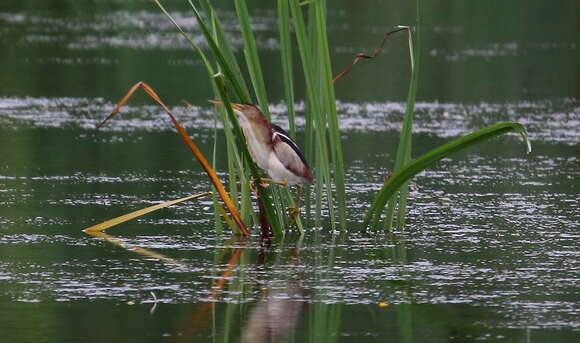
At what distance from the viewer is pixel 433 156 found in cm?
679

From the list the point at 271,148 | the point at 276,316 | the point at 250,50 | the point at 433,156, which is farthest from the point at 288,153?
the point at 276,316

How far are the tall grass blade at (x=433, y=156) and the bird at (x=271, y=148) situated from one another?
46 cm

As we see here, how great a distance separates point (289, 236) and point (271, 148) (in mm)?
607

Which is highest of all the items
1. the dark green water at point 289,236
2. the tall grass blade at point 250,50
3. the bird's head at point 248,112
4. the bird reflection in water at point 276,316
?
the tall grass blade at point 250,50

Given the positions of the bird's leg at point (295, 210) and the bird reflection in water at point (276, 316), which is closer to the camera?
the bird reflection in water at point (276, 316)

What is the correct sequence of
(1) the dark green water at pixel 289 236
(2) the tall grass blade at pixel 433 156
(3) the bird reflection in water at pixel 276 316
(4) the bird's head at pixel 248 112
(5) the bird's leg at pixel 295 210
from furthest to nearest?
(5) the bird's leg at pixel 295 210, (4) the bird's head at pixel 248 112, (2) the tall grass blade at pixel 433 156, (1) the dark green water at pixel 289 236, (3) the bird reflection in water at pixel 276 316

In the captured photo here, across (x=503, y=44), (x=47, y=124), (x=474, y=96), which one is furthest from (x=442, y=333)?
(x=503, y=44)

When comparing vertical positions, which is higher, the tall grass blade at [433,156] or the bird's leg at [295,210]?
the tall grass blade at [433,156]

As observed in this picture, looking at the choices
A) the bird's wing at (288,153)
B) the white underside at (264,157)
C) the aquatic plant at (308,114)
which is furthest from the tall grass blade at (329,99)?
the white underside at (264,157)

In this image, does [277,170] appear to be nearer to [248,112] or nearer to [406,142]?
[248,112]

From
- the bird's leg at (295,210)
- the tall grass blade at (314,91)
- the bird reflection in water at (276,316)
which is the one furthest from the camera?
the bird's leg at (295,210)

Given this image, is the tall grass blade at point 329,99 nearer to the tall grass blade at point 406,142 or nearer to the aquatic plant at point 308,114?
the aquatic plant at point 308,114

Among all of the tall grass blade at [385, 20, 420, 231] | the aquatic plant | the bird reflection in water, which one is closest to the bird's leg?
the aquatic plant

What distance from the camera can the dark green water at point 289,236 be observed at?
5.29 metres
